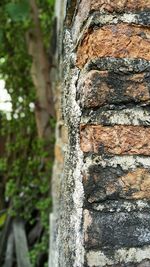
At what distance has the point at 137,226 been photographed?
4.11 ft

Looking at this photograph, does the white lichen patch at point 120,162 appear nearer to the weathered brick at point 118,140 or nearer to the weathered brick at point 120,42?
A: the weathered brick at point 118,140

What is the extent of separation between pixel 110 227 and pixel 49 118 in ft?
11.6

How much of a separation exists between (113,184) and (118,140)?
12cm

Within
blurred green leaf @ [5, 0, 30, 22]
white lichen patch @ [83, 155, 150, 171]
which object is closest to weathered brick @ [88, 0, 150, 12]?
white lichen patch @ [83, 155, 150, 171]

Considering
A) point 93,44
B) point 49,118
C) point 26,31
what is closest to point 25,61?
point 26,31

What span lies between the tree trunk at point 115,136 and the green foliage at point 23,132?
3.07 metres

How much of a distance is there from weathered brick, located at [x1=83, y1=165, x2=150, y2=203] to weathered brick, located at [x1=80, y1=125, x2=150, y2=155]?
50 mm

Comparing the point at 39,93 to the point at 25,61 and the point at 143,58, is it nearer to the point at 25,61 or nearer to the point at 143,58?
the point at 25,61

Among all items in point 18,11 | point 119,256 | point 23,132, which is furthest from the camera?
point 23,132

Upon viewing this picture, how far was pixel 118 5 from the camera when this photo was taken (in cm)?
129

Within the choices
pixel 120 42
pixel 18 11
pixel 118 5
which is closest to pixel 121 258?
pixel 120 42

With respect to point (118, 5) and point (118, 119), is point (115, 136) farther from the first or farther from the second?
point (118, 5)

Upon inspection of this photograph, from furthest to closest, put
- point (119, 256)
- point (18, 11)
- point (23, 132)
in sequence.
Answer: point (23, 132) → point (18, 11) → point (119, 256)

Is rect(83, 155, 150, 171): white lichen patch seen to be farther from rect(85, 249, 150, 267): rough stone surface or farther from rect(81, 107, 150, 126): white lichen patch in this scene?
rect(85, 249, 150, 267): rough stone surface
